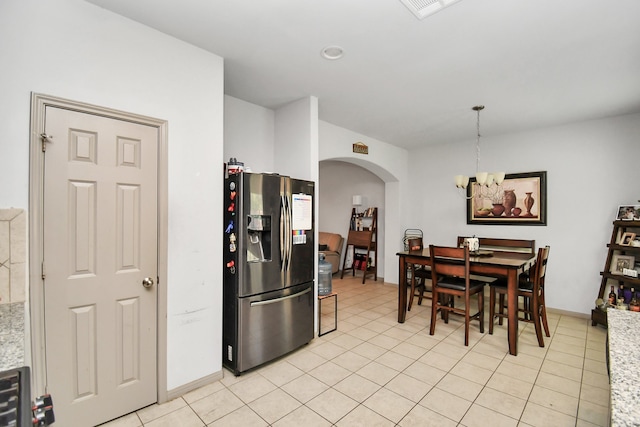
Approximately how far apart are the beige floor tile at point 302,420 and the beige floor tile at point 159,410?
53 centimetres

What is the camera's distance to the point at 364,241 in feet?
21.1

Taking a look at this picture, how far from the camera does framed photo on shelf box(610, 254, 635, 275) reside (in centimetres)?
367

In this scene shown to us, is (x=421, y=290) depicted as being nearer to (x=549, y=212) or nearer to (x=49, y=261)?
(x=549, y=212)

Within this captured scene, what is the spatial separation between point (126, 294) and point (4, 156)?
1.05 meters

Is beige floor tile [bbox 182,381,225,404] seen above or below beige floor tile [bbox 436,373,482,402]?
above

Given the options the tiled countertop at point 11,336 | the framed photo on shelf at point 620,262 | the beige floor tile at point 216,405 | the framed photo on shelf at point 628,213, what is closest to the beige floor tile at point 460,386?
the beige floor tile at point 216,405

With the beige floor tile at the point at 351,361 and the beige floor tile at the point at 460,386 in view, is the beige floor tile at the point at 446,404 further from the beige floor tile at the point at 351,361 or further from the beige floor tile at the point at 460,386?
the beige floor tile at the point at 351,361

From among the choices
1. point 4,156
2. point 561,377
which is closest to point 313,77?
point 4,156

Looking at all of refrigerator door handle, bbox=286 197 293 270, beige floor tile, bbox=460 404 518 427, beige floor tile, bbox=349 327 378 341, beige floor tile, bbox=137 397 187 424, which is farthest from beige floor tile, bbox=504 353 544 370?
beige floor tile, bbox=137 397 187 424

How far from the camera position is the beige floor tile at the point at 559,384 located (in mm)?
2404

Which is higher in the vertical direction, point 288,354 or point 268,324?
point 268,324

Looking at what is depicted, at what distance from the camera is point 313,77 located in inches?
114

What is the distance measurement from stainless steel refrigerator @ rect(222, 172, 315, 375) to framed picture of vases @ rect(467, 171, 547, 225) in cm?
347

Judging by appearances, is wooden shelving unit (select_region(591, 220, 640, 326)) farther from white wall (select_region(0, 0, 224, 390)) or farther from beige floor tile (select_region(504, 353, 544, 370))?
white wall (select_region(0, 0, 224, 390))
